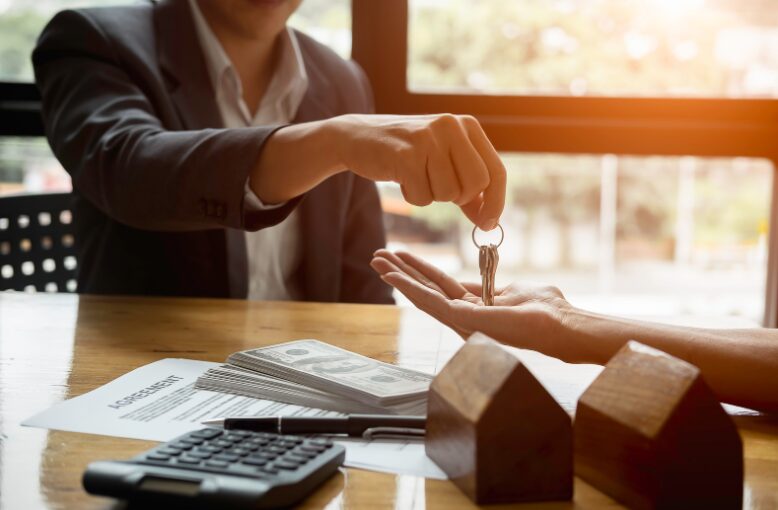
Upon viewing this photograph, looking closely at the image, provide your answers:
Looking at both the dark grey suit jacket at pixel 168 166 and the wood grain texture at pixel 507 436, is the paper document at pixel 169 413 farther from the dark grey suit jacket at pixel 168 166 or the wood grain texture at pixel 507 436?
the dark grey suit jacket at pixel 168 166

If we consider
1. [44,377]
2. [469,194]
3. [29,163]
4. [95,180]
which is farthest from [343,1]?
[44,377]

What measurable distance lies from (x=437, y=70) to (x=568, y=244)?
2.73 feet

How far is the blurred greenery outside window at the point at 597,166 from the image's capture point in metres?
2.51

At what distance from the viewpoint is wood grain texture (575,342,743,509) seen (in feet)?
1.97

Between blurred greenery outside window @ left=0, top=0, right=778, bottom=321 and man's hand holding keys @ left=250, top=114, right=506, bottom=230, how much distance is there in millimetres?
978

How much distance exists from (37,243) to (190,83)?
1.53 ft

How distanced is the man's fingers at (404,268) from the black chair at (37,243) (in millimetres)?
883

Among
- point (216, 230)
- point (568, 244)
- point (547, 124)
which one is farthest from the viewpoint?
point (568, 244)

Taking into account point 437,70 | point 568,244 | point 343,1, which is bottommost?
point 568,244

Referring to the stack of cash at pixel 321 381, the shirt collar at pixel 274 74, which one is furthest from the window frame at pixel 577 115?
the stack of cash at pixel 321 381

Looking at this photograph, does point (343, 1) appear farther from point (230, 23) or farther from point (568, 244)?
point (568, 244)

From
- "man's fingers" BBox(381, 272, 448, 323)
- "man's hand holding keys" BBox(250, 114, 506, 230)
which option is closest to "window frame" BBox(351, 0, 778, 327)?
"man's hand holding keys" BBox(250, 114, 506, 230)

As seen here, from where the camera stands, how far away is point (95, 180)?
4.90 ft

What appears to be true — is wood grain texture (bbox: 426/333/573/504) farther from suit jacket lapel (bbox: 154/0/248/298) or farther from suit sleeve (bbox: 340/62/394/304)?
suit sleeve (bbox: 340/62/394/304)
